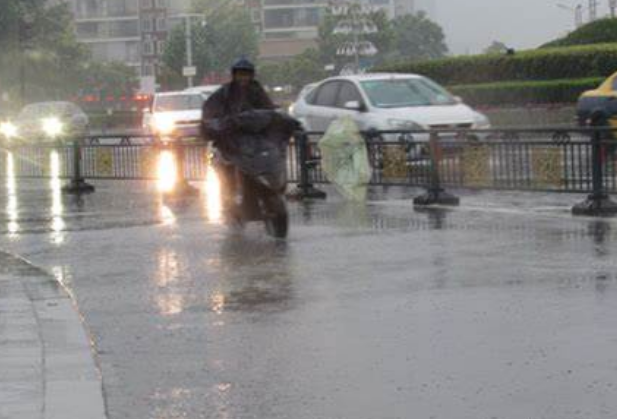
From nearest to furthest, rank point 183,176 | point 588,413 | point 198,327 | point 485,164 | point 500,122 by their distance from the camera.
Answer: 1. point 588,413
2. point 198,327
3. point 485,164
4. point 183,176
5. point 500,122

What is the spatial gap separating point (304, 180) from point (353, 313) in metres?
9.54

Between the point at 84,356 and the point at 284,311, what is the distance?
1.75 m

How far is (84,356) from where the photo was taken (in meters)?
8.07

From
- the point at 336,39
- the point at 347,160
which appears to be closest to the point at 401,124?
the point at 347,160

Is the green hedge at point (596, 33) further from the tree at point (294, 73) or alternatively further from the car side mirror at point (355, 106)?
the tree at point (294, 73)

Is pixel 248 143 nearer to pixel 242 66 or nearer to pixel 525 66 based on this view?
pixel 242 66

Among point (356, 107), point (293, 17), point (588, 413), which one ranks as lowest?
point (588, 413)

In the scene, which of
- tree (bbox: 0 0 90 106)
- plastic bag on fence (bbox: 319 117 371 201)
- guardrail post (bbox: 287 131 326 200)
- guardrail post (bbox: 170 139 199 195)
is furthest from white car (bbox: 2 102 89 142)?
plastic bag on fence (bbox: 319 117 371 201)

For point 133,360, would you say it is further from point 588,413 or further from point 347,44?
point 347,44

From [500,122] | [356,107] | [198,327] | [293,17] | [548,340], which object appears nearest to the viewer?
[548,340]

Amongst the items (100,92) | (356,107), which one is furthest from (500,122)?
(100,92)

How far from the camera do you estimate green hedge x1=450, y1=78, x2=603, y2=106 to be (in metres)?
38.6

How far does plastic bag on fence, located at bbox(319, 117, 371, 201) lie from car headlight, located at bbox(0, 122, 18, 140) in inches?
875

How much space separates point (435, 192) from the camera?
654 inches
